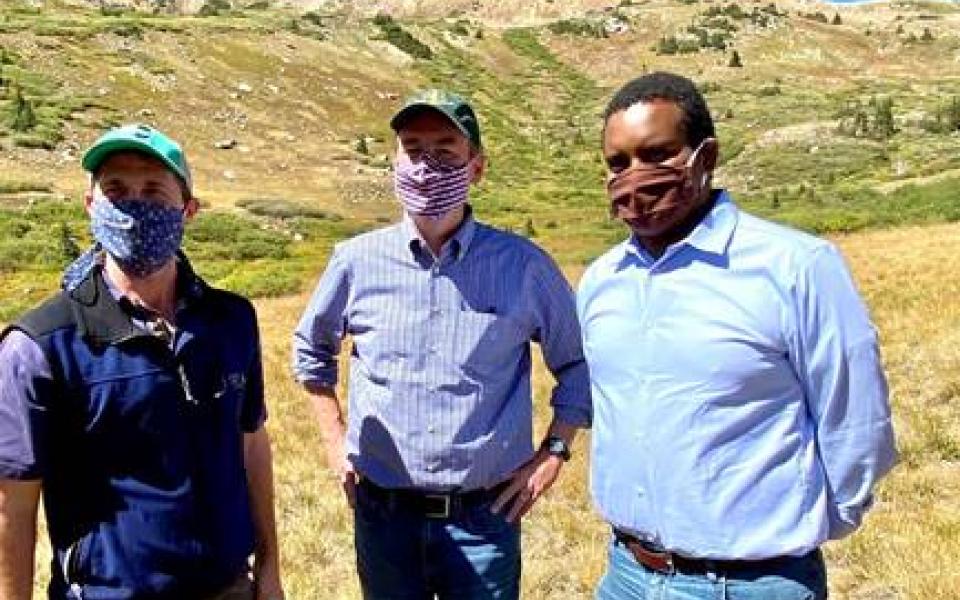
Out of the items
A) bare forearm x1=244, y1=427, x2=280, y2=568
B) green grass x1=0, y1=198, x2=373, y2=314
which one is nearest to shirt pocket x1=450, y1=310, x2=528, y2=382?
bare forearm x1=244, y1=427, x2=280, y2=568

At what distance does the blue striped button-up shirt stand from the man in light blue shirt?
75 centimetres

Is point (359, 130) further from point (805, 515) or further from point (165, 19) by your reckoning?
point (805, 515)

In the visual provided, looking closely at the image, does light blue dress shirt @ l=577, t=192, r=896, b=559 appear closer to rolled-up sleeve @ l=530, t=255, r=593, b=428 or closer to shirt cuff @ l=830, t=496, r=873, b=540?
shirt cuff @ l=830, t=496, r=873, b=540

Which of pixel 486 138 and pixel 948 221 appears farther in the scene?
pixel 486 138

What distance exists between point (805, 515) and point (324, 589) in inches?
159

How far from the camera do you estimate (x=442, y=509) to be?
364 cm

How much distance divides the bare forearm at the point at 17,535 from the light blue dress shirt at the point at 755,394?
158 cm

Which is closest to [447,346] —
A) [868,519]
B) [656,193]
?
[656,193]

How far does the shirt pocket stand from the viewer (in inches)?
143

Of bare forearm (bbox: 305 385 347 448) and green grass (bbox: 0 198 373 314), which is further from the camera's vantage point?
green grass (bbox: 0 198 373 314)

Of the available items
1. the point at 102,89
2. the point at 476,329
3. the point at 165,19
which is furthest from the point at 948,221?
the point at 165,19

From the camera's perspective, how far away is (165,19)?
6222 centimetres

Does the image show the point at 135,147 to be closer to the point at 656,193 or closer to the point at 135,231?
the point at 135,231

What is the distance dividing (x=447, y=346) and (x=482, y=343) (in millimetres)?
113
